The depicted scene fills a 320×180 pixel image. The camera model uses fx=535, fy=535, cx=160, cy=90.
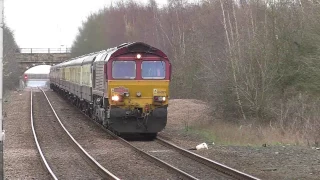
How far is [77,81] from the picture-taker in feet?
91.6

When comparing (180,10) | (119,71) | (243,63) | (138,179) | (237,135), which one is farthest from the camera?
(180,10)

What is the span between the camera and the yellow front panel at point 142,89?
1750 cm

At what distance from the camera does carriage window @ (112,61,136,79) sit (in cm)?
1766

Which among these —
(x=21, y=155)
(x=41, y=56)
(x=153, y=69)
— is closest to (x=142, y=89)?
(x=153, y=69)

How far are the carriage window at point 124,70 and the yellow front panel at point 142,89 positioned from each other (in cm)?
19

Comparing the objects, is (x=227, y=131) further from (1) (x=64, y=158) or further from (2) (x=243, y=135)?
(1) (x=64, y=158)

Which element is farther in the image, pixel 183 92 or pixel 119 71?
pixel 183 92

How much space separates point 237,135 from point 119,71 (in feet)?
16.1

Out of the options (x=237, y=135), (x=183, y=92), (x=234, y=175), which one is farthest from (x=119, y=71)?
(x=183, y=92)

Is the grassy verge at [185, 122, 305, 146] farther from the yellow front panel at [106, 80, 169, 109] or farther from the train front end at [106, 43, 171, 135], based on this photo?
the yellow front panel at [106, 80, 169, 109]

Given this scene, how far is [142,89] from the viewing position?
57.9 ft

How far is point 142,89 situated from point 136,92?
222 millimetres

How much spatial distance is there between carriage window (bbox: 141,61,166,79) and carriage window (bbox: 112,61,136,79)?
1.11 feet

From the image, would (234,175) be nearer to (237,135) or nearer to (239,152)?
(239,152)
